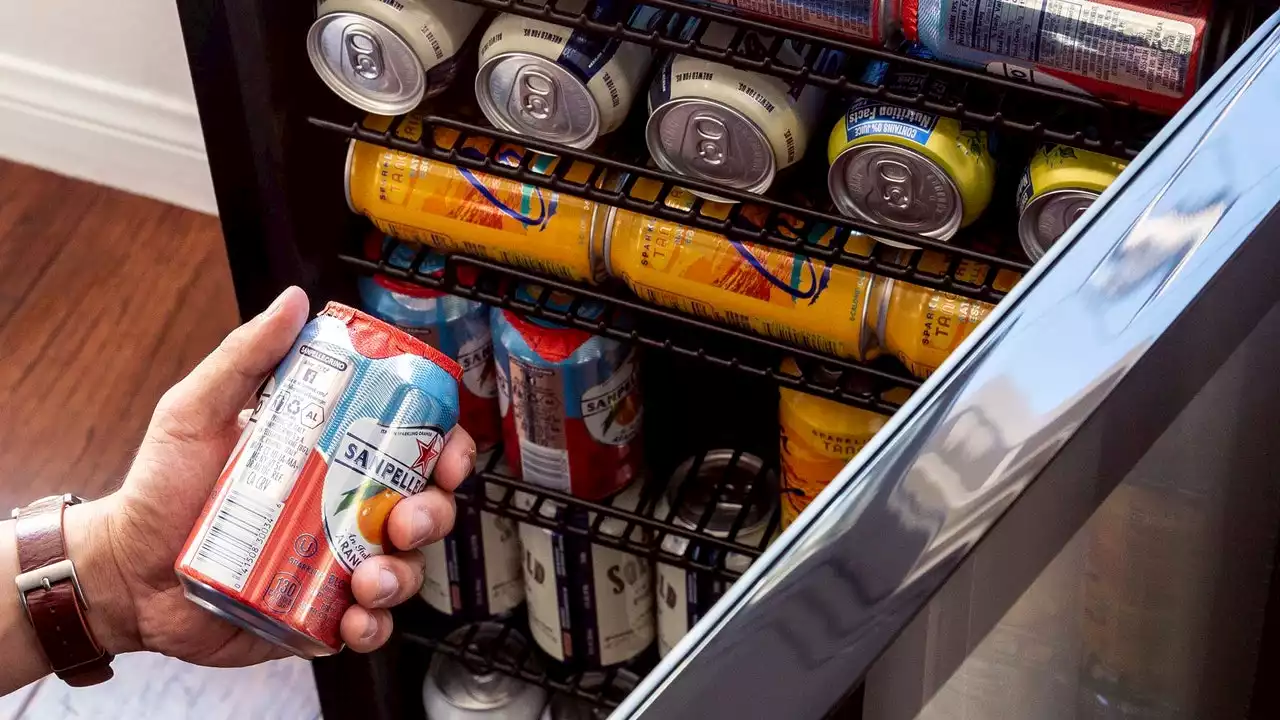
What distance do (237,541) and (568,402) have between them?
1.42ft

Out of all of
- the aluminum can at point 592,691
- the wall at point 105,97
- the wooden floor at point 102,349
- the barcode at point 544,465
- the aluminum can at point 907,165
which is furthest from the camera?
the wall at point 105,97

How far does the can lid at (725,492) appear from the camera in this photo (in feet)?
4.75

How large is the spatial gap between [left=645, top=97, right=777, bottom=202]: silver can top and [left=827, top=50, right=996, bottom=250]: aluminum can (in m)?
0.05

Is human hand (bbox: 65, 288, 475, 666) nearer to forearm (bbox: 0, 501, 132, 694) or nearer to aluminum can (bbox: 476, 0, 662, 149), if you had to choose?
forearm (bbox: 0, 501, 132, 694)

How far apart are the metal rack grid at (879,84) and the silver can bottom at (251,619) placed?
1.48 feet

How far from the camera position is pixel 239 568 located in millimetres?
944

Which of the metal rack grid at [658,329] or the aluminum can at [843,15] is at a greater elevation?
the aluminum can at [843,15]

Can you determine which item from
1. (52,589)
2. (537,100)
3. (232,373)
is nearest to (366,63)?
(537,100)

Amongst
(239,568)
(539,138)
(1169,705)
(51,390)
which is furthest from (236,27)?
(51,390)

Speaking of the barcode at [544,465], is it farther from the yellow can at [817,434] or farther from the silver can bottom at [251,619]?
the silver can bottom at [251,619]

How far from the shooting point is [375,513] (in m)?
0.98

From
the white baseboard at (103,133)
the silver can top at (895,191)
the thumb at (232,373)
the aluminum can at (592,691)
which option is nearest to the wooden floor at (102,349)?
the white baseboard at (103,133)

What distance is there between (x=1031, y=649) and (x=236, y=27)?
85 centimetres

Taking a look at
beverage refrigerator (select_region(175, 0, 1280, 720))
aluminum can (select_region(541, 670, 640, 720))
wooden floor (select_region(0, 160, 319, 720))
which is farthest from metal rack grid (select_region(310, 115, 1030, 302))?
wooden floor (select_region(0, 160, 319, 720))
